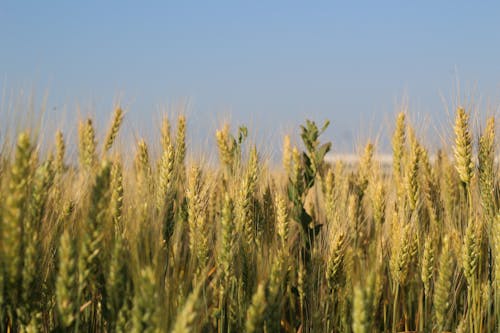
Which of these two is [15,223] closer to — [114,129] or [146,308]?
[146,308]

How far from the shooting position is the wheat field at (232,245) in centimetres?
168

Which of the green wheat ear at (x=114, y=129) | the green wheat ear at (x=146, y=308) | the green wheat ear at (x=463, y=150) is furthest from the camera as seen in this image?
the green wheat ear at (x=114, y=129)

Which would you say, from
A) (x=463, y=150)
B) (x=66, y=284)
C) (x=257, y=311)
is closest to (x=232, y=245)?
(x=257, y=311)

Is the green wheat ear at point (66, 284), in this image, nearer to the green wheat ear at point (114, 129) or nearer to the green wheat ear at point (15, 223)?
the green wheat ear at point (15, 223)

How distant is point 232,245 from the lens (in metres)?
2.20

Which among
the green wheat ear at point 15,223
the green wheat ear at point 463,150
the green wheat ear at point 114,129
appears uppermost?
the green wheat ear at point 114,129

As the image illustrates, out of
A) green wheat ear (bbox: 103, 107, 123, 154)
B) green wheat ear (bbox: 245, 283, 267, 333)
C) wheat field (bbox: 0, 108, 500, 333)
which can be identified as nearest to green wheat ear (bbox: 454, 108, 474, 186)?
wheat field (bbox: 0, 108, 500, 333)

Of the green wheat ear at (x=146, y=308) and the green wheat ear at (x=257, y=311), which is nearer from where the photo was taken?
the green wheat ear at (x=146, y=308)

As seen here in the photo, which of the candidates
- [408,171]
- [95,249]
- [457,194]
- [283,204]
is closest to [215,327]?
[283,204]

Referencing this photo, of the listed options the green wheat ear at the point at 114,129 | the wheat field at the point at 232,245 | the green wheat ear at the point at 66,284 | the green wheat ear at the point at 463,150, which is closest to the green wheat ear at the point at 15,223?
the wheat field at the point at 232,245

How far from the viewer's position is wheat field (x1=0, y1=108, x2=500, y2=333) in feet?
5.53

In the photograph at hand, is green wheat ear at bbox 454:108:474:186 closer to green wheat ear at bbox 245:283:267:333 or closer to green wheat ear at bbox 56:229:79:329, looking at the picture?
green wheat ear at bbox 245:283:267:333

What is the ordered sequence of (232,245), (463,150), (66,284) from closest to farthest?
(66,284) < (232,245) < (463,150)

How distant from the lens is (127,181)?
2.81m
